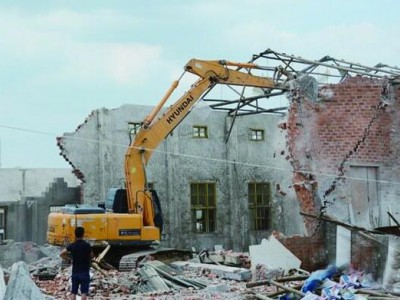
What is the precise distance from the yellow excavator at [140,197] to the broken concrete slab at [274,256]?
287 centimetres

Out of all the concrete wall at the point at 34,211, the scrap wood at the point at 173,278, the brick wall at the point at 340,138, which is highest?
the brick wall at the point at 340,138

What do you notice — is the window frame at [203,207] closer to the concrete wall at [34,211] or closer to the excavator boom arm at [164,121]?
the concrete wall at [34,211]

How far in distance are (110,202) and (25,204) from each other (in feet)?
22.2

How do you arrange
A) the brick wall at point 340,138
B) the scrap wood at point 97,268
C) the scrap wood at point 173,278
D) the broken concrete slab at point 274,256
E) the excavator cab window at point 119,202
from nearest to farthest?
the scrap wood at point 173,278
the broken concrete slab at point 274,256
the scrap wood at point 97,268
the brick wall at point 340,138
the excavator cab window at point 119,202

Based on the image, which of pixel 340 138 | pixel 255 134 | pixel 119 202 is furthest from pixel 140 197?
pixel 255 134

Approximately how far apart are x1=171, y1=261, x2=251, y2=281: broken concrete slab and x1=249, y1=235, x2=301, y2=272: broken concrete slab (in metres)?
0.26

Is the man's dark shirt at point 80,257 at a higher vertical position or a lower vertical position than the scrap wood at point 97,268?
higher

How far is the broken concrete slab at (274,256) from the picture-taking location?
39.2ft

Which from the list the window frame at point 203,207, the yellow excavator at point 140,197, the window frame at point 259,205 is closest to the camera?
the yellow excavator at point 140,197

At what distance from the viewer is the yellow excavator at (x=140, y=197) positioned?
13523 mm

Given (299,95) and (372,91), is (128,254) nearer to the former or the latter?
(299,95)

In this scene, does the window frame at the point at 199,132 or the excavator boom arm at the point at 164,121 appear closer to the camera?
the excavator boom arm at the point at 164,121

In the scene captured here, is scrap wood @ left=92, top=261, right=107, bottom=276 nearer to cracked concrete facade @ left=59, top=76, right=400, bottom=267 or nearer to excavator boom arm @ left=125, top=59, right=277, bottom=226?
excavator boom arm @ left=125, top=59, right=277, bottom=226

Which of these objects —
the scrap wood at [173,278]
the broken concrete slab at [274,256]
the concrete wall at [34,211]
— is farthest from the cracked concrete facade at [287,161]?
the concrete wall at [34,211]
